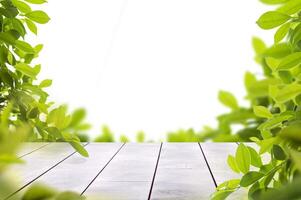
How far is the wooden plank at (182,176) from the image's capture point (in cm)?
129

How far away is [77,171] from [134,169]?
0.22m

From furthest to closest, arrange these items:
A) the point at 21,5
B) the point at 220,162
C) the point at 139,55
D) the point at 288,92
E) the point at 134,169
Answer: the point at 139,55 → the point at 220,162 → the point at 134,169 → the point at 21,5 → the point at 288,92

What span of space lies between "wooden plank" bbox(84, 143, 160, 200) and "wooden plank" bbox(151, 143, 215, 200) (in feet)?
0.13

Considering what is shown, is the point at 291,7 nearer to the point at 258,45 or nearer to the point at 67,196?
the point at 258,45

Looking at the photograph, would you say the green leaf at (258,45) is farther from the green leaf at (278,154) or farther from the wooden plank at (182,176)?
the wooden plank at (182,176)

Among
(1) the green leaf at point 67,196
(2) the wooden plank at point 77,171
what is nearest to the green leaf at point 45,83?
(2) the wooden plank at point 77,171

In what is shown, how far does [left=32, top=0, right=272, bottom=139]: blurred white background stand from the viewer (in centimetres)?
292

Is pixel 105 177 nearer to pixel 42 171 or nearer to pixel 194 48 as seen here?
pixel 42 171

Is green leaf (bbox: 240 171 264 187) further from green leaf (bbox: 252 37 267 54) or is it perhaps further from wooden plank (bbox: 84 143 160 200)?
wooden plank (bbox: 84 143 160 200)

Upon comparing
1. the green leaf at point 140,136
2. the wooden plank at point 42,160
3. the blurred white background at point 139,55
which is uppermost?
the blurred white background at point 139,55

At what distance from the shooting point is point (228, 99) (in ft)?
2.18

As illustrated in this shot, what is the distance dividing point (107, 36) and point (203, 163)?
294cm

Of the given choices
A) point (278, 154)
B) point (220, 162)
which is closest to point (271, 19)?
point (278, 154)

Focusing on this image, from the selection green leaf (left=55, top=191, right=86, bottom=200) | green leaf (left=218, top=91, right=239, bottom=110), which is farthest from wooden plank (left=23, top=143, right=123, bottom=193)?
green leaf (left=55, top=191, right=86, bottom=200)
